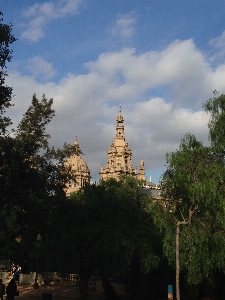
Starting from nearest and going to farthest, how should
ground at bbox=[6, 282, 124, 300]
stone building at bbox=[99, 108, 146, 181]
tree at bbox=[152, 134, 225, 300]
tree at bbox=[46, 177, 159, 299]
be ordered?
1. tree at bbox=[152, 134, 225, 300]
2. tree at bbox=[46, 177, 159, 299]
3. ground at bbox=[6, 282, 124, 300]
4. stone building at bbox=[99, 108, 146, 181]

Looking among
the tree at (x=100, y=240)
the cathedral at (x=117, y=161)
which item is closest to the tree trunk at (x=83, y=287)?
the tree at (x=100, y=240)

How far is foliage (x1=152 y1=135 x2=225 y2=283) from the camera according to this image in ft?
83.0

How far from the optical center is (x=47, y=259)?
29.7 m

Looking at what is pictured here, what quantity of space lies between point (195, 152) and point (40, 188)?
10.7m

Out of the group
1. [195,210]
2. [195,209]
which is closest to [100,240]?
[195,210]

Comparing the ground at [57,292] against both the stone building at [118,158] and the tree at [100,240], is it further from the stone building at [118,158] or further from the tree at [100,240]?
the stone building at [118,158]

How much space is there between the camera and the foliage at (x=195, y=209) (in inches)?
997

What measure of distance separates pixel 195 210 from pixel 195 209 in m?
0.82

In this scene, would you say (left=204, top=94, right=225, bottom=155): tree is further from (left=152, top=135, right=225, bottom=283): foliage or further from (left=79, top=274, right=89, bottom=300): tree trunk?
(left=79, top=274, right=89, bottom=300): tree trunk

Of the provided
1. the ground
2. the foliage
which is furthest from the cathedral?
the foliage

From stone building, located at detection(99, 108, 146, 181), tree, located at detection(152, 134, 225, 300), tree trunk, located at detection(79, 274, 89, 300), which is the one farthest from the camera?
stone building, located at detection(99, 108, 146, 181)

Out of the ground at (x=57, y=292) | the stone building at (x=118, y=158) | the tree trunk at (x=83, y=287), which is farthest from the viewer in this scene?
the stone building at (x=118, y=158)

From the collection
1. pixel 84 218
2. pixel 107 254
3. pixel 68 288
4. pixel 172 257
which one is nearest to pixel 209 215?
pixel 172 257

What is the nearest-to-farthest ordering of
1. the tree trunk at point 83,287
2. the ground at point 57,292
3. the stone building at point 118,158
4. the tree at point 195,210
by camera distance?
the tree at point 195,210 → the tree trunk at point 83,287 → the ground at point 57,292 → the stone building at point 118,158
